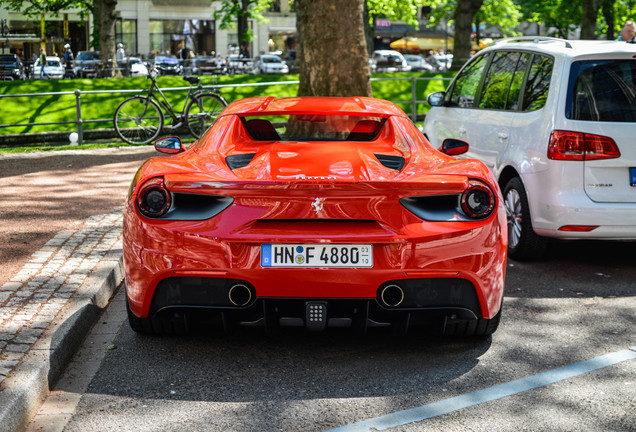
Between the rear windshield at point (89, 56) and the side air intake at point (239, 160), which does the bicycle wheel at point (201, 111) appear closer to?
the side air intake at point (239, 160)

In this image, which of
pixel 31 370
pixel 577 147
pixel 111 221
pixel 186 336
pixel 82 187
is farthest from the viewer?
pixel 82 187

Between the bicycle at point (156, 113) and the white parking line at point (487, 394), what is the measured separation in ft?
38.1

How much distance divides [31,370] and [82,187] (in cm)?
679

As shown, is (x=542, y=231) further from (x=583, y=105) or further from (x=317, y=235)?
(x=317, y=235)

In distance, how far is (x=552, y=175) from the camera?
651 centimetres

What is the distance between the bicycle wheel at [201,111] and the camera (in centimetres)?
1592

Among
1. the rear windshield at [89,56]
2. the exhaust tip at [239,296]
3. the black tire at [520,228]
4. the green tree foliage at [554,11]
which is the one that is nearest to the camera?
the exhaust tip at [239,296]

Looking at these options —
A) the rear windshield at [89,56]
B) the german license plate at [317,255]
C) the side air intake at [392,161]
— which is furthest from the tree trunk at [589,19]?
the german license plate at [317,255]

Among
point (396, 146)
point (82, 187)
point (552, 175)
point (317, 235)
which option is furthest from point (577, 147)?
point (82, 187)

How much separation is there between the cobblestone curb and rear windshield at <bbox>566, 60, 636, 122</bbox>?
3.48 m

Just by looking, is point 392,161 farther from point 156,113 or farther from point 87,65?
point 87,65

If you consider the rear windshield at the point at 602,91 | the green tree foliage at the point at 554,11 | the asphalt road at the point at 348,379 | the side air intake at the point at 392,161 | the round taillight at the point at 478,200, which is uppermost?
the green tree foliage at the point at 554,11

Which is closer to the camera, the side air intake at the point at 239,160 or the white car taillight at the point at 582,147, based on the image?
the side air intake at the point at 239,160

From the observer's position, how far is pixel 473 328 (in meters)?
4.80
